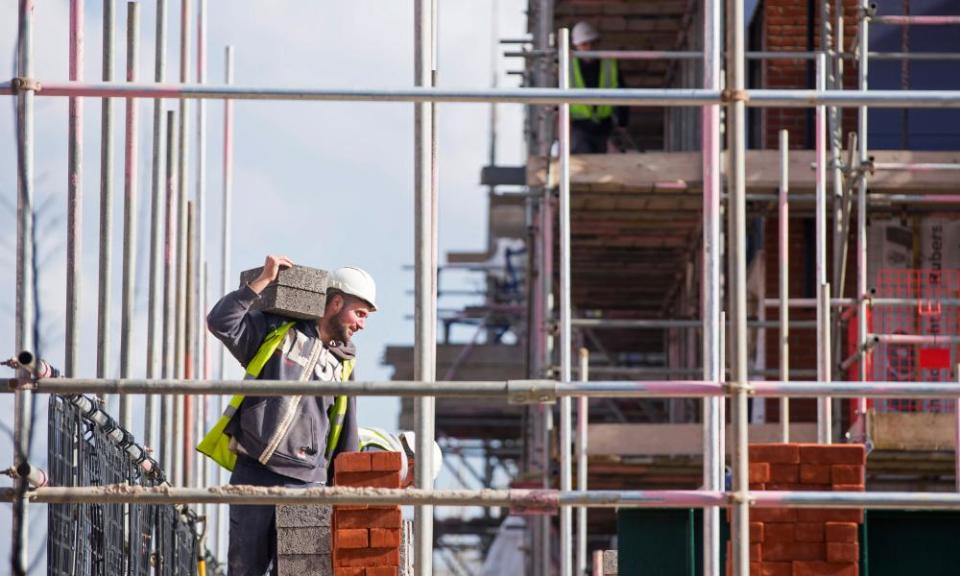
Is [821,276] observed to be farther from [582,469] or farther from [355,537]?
[355,537]

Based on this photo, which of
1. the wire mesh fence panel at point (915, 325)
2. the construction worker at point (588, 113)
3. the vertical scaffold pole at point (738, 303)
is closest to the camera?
the vertical scaffold pole at point (738, 303)

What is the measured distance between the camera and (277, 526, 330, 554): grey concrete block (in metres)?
8.02

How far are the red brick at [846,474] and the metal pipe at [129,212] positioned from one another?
3.93 metres

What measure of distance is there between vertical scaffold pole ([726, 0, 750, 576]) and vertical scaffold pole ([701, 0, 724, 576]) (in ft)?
1.31

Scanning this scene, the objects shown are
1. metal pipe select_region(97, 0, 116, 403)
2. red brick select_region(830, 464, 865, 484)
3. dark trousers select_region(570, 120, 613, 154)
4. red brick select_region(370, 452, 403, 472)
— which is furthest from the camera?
dark trousers select_region(570, 120, 613, 154)

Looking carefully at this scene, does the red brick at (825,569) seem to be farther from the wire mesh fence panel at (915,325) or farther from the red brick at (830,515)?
the wire mesh fence panel at (915,325)

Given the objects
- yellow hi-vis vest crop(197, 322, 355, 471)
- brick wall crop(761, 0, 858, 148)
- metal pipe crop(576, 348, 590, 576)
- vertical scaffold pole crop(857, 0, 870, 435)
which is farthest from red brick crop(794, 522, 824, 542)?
brick wall crop(761, 0, 858, 148)

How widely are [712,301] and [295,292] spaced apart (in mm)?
1919

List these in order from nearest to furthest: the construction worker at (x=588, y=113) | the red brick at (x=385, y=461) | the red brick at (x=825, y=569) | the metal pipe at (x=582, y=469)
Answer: the red brick at (x=825, y=569) → the red brick at (x=385, y=461) → the metal pipe at (x=582, y=469) → the construction worker at (x=588, y=113)

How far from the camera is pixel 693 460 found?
54.4 ft

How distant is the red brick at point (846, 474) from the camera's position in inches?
270

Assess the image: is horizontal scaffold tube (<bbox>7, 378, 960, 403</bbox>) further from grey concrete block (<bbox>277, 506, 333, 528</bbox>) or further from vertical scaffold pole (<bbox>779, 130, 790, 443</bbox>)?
vertical scaffold pole (<bbox>779, 130, 790, 443</bbox>)

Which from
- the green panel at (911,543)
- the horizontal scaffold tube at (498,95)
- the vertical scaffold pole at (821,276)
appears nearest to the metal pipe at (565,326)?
the vertical scaffold pole at (821,276)

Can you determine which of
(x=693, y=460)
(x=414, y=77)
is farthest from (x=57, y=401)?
(x=693, y=460)
